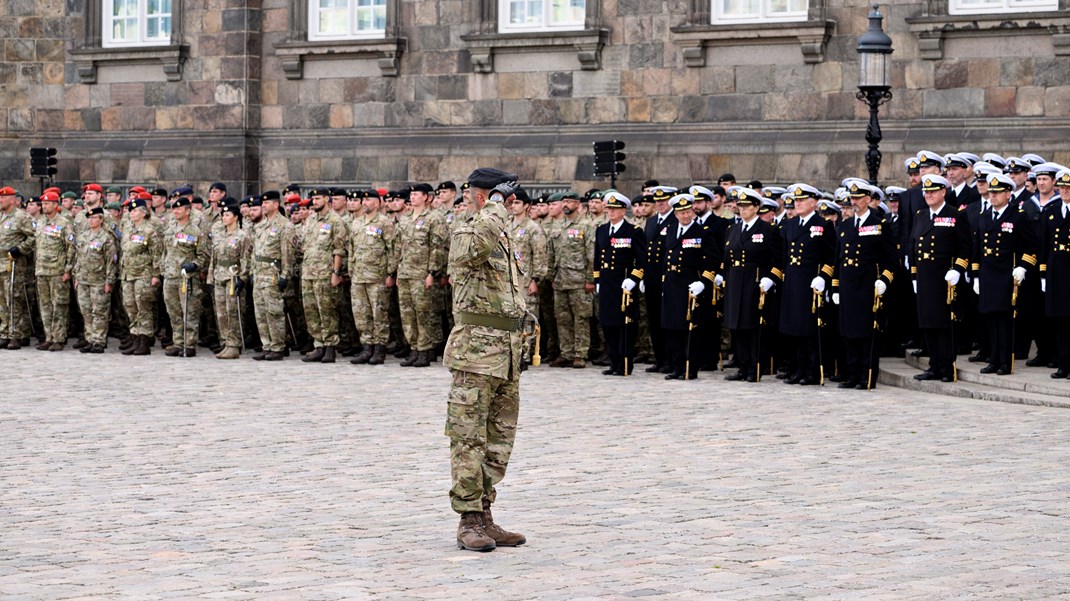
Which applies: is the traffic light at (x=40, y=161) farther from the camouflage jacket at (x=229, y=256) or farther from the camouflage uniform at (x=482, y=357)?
the camouflage uniform at (x=482, y=357)

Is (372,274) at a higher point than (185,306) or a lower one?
higher

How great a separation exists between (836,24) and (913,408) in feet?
28.3

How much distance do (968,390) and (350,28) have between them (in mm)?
13285

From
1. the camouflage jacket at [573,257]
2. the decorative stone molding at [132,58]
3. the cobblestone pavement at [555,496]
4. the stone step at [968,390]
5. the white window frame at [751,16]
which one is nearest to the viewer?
the cobblestone pavement at [555,496]

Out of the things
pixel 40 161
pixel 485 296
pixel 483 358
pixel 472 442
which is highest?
pixel 40 161

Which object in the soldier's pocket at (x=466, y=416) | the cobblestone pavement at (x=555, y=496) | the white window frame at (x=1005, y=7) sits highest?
the white window frame at (x=1005, y=7)

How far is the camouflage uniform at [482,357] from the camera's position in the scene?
29.1 ft

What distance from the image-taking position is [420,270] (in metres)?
19.4

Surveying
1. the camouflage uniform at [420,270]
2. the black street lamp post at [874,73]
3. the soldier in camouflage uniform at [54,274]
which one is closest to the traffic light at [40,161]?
the soldier in camouflage uniform at [54,274]

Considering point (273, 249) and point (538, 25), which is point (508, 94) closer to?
point (538, 25)


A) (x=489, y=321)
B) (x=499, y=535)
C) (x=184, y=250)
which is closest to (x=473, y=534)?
(x=499, y=535)

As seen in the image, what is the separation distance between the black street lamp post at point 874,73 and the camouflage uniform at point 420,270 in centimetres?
470

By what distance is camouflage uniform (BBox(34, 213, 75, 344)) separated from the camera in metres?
→ 21.4

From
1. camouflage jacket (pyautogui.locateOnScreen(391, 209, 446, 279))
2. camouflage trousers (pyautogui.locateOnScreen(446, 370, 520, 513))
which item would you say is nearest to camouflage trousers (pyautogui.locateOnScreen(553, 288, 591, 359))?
camouflage jacket (pyautogui.locateOnScreen(391, 209, 446, 279))
